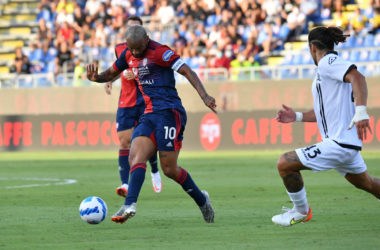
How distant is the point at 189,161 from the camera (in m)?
21.3

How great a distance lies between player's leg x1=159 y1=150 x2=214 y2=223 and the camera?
29.2 feet

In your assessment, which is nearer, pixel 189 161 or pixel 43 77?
pixel 189 161

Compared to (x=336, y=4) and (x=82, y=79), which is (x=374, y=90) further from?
(x=82, y=79)

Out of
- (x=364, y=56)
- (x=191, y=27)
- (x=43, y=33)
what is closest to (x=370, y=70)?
(x=364, y=56)

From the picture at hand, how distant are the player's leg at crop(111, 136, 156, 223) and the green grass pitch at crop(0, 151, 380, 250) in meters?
0.29

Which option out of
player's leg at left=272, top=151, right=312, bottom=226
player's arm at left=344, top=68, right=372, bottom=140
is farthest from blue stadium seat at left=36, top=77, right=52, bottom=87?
player's arm at left=344, top=68, right=372, bottom=140

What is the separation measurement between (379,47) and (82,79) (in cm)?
1048

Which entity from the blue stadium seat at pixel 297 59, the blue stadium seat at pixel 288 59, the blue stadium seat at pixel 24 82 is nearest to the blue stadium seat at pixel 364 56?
the blue stadium seat at pixel 297 59

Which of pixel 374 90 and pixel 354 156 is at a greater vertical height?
pixel 354 156

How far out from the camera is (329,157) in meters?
7.75

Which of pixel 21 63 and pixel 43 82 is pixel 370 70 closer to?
pixel 43 82

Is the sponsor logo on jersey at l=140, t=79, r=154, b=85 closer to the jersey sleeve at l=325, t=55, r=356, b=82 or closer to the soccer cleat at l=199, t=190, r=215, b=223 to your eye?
the soccer cleat at l=199, t=190, r=215, b=223

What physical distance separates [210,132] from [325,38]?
18.2 meters

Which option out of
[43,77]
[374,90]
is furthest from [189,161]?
[43,77]
